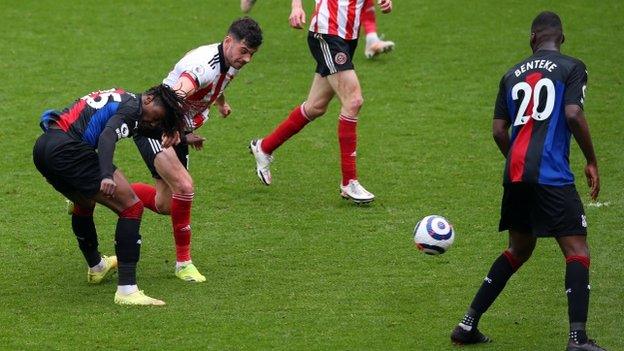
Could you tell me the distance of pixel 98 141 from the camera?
25.8ft

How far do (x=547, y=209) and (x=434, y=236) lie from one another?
1.09 metres

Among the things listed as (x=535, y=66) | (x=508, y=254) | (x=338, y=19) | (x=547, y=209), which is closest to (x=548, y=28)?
(x=535, y=66)

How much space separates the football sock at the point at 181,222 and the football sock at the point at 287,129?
247 cm

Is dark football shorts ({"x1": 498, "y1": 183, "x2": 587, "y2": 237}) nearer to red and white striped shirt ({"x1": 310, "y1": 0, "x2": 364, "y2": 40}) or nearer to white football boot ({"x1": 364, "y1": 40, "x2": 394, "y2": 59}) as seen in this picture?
red and white striped shirt ({"x1": 310, "y1": 0, "x2": 364, "y2": 40})

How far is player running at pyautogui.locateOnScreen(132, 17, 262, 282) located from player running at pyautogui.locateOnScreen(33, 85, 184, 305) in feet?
1.41

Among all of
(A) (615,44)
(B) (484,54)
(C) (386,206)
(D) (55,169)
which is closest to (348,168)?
(C) (386,206)

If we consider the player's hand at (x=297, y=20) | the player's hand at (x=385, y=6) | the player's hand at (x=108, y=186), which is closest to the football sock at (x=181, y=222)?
the player's hand at (x=108, y=186)

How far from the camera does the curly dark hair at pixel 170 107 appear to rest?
314 inches

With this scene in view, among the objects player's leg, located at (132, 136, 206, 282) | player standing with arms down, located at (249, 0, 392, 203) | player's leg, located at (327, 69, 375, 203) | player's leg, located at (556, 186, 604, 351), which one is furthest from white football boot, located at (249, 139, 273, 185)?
player's leg, located at (556, 186, 604, 351)

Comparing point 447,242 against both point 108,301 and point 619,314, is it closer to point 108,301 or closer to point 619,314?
point 619,314

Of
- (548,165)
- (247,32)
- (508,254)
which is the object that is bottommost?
(508,254)

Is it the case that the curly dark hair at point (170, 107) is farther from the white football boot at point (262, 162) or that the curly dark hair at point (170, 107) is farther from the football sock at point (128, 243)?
the white football boot at point (262, 162)

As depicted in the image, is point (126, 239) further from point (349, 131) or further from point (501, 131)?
point (349, 131)

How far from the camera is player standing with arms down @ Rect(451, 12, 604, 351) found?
23.2 ft
